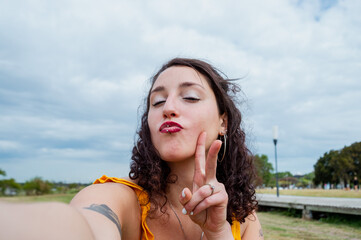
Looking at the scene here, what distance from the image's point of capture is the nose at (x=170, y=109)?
2002mm

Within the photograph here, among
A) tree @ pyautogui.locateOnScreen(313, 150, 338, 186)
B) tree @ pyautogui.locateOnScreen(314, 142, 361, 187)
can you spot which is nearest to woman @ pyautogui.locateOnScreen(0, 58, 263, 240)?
tree @ pyautogui.locateOnScreen(314, 142, 361, 187)

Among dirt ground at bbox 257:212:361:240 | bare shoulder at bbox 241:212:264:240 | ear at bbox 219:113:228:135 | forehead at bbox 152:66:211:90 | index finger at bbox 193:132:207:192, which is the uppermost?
forehead at bbox 152:66:211:90

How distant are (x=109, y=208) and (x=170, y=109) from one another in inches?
30.2

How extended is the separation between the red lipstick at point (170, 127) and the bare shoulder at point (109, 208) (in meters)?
0.47

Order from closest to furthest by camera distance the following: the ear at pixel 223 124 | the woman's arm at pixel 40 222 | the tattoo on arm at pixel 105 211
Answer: the woman's arm at pixel 40 222
the tattoo on arm at pixel 105 211
the ear at pixel 223 124

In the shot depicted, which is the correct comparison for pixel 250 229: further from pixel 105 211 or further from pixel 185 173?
pixel 105 211

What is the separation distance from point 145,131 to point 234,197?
3.15ft

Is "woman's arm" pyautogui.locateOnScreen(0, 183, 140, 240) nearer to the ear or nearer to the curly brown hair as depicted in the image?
the curly brown hair

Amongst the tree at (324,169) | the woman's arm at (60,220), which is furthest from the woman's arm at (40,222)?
the tree at (324,169)

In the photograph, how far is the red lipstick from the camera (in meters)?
1.96

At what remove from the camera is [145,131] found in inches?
101

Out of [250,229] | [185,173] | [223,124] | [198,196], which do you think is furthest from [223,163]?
[198,196]

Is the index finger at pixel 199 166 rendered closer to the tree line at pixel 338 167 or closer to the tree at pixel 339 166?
the tree line at pixel 338 167

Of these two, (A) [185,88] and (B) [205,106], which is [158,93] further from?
(B) [205,106]
